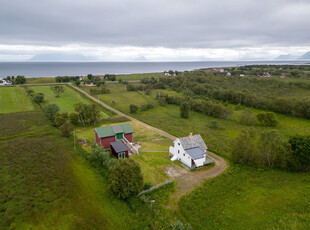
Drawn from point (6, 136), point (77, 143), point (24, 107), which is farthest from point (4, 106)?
point (77, 143)

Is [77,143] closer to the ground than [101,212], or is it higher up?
higher up

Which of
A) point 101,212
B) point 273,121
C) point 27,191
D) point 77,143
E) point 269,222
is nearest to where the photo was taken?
point 269,222

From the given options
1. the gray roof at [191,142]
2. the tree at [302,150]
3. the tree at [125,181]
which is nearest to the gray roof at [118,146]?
the tree at [125,181]

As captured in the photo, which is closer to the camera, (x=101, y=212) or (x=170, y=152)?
(x=101, y=212)

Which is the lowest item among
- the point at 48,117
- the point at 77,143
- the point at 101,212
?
the point at 101,212

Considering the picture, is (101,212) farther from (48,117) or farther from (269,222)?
(48,117)

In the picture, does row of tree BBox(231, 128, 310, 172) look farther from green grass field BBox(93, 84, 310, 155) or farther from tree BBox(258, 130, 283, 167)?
green grass field BBox(93, 84, 310, 155)

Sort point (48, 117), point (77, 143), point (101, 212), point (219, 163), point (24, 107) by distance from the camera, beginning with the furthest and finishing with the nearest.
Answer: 1. point (24, 107)
2. point (48, 117)
3. point (77, 143)
4. point (219, 163)
5. point (101, 212)

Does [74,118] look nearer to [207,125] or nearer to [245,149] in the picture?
[207,125]

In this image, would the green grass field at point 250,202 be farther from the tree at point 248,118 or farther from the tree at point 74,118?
the tree at point 74,118
